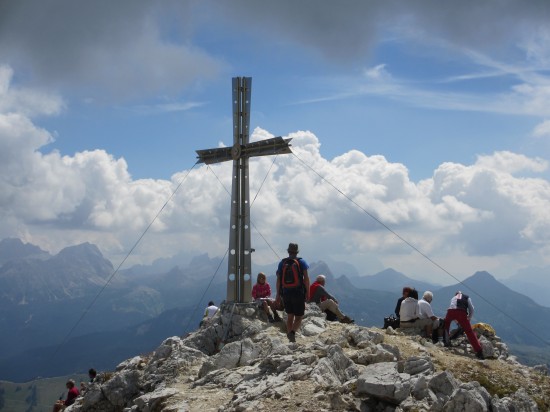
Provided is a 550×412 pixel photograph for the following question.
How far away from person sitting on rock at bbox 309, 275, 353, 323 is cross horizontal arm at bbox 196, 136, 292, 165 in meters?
6.34

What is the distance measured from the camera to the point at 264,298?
826 inches

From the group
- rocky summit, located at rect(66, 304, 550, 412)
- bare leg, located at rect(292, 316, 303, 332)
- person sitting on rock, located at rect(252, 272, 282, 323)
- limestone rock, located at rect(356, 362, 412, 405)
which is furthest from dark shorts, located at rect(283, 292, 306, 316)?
limestone rock, located at rect(356, 362, 412, 405)

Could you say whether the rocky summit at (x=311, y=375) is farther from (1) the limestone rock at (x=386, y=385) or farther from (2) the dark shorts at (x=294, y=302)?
(2) the dark shorts at (x=294, y=302)

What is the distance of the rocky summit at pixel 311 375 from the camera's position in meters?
11.4

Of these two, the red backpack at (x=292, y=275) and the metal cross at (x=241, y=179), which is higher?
the metal cross at (x=241, y=179)

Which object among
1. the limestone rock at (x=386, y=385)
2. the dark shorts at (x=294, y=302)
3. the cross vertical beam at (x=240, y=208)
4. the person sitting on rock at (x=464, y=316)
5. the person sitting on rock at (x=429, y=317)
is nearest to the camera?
the limestone rock at (x=386, y=385)

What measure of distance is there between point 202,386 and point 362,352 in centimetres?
468

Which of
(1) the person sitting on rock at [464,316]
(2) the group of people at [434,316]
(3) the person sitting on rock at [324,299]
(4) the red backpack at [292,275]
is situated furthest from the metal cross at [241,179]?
(1) the person sitting on rock at [464,316]

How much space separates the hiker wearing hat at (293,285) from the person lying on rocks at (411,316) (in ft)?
18.0

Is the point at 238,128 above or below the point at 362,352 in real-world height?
above

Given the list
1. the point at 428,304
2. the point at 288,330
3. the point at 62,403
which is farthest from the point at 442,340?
the point at 62,403

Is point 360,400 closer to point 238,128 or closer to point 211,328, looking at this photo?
point 211,328

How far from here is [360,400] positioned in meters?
11.4

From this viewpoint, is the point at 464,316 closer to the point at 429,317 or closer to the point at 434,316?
the point at 434,316
